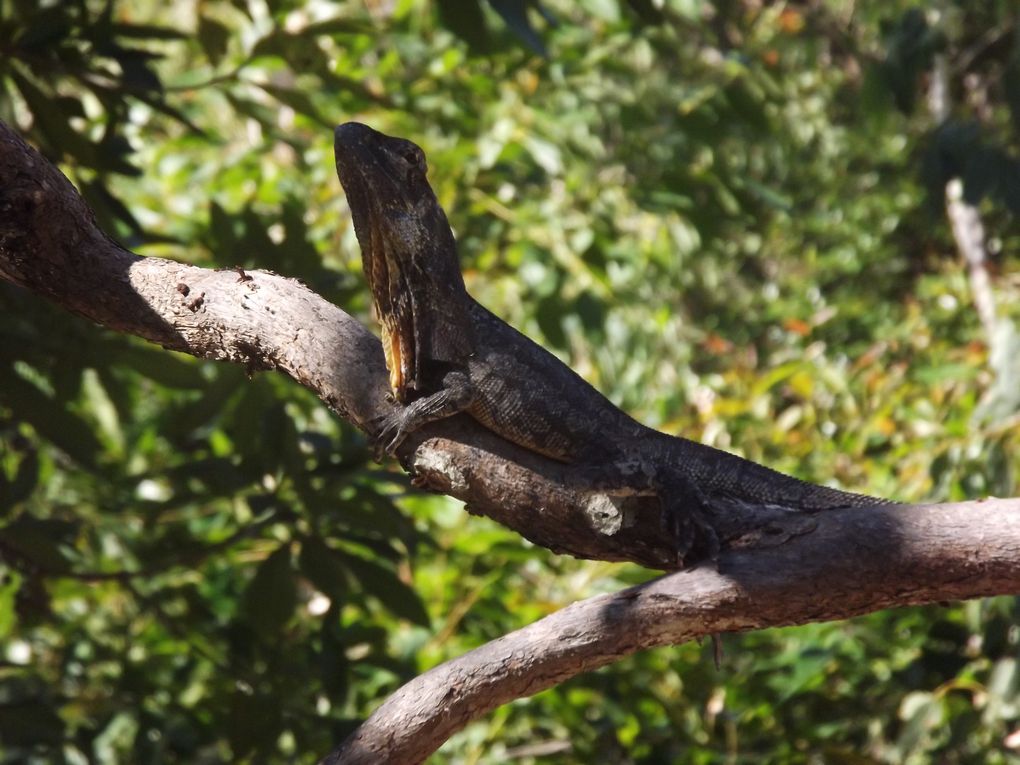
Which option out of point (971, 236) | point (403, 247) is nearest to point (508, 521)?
point (403, 247)

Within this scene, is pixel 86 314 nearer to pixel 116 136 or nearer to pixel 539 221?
pixel 116 136

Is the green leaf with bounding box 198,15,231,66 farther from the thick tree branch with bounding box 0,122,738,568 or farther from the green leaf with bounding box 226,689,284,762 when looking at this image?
the green leaf with bounding box 226,689,284,762

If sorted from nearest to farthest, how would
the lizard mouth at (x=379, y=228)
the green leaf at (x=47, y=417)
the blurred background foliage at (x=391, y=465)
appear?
the lizard mouth at (x=379, y=228)
the green leaf at (x=47, y=417)
the blurred background foliage at (x=391, y=465)

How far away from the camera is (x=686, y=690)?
4613 millimetres

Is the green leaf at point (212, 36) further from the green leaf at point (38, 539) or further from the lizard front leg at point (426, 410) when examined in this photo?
the lizard front leg at point (426, 410)

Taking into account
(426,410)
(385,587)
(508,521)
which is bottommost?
(508,521)

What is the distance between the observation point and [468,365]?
9.55 ft

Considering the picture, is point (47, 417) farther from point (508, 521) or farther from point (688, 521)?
point (688, 521)

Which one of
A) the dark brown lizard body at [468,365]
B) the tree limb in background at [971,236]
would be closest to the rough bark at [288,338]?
the dark brown lizard body at [468,365]

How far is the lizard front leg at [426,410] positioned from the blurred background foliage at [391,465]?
39.6 inches

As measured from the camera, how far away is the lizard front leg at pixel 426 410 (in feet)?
8.23

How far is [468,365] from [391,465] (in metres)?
1.89

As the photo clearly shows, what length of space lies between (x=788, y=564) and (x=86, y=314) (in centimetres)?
146

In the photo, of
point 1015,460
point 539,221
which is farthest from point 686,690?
point 539,221
